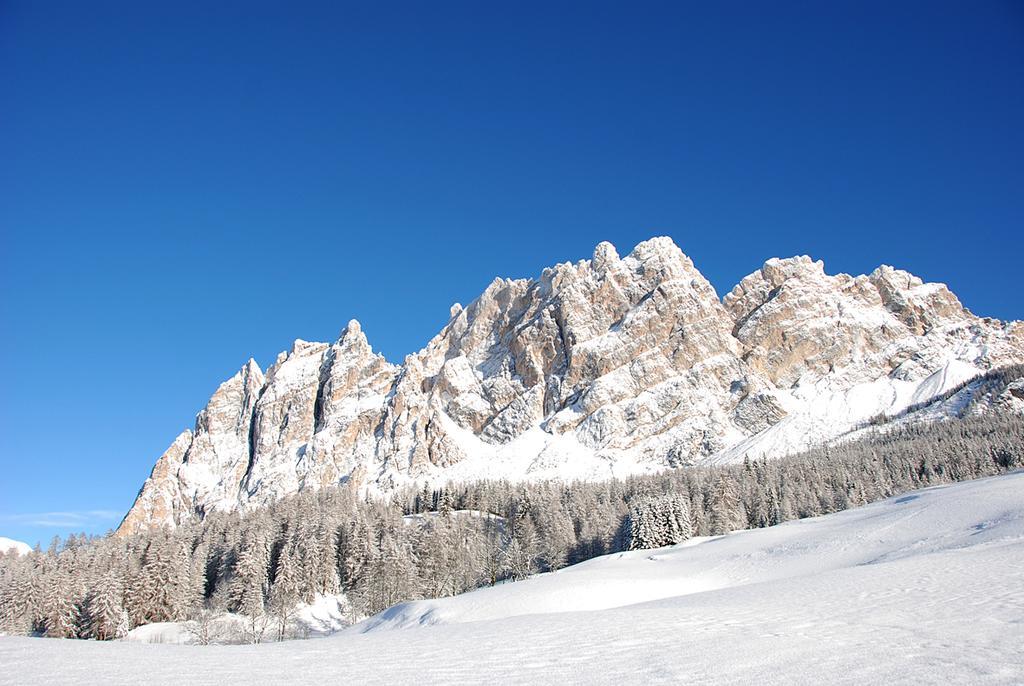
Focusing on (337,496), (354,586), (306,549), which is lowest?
(354,586)

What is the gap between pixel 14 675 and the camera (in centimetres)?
965

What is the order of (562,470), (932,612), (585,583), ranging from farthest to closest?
(562,470) < (585,583) < (932,612)

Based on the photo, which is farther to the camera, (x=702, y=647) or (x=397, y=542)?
(x=397, y=542)

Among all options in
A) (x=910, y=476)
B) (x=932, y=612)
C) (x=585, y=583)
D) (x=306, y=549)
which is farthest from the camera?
(x=910, y=476)

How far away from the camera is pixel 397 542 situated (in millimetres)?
78062

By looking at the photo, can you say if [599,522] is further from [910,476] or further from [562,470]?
[562,470]

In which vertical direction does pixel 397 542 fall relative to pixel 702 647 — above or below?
above

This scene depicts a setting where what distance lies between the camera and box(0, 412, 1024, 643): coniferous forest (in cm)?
6038

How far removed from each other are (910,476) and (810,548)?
64509 mm

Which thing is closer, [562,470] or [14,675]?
[14,675]

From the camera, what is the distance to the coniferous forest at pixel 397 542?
60375 millimetres

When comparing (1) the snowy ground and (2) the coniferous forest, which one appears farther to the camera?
(2) the coniferous forest

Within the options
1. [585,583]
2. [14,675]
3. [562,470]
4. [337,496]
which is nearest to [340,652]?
[14,675]

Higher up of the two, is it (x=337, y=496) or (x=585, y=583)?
(x=337, y=496)
